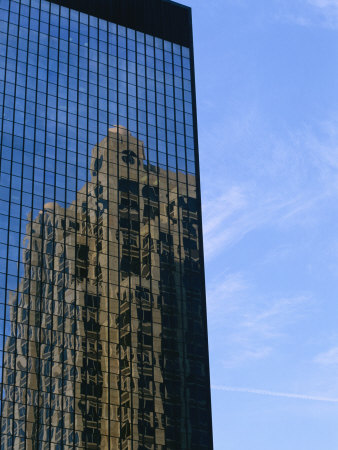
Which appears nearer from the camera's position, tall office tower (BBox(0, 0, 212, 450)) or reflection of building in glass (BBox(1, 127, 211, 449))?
reflection of building in glass (BBox(1, 127, 211, 449))

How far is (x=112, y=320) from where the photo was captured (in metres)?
135

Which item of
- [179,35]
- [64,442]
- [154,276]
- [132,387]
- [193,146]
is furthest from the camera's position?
[179,35]

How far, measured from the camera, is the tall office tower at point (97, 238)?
414ft

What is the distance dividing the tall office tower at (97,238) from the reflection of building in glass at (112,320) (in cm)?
18

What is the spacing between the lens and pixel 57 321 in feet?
424

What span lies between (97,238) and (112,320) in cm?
1230

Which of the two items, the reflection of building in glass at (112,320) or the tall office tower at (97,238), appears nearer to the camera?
the reflection of building in glass at (112,320)

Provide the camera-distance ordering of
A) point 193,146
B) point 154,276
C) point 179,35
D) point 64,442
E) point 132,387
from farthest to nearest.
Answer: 1. point 179,35
2. point 193,146
3. point 154,276
4. point 132,387
5. point 64,442

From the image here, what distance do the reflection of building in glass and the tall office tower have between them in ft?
0.61

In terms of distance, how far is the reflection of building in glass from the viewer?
408 ft

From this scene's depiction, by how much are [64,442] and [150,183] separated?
4369 centimetres

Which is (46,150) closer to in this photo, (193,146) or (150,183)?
(150,183)

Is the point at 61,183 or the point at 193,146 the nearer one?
the point at 61,183

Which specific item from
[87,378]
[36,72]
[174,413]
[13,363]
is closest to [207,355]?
[174,413]
